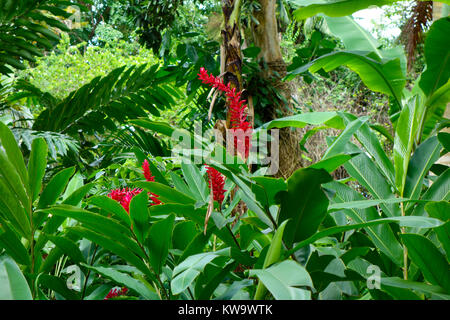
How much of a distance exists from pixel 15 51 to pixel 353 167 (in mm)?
2330

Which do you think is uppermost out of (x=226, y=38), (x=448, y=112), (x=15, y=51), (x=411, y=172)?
(x=15, y=51)

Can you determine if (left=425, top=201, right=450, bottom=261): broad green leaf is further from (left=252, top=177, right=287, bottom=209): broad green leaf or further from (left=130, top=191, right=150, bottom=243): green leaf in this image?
(left=130, top=191, right=150, bottom=243): green leaf

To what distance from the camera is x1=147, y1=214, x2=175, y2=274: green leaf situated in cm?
36

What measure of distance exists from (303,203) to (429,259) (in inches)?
4.5

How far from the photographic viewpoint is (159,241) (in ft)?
1.19

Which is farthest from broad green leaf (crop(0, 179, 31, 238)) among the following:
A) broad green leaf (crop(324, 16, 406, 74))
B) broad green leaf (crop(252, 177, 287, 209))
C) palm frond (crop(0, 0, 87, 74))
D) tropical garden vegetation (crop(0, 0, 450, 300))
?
palm frond (crop(0, 0, 87, 74))

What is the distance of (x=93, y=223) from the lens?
1.21 feet

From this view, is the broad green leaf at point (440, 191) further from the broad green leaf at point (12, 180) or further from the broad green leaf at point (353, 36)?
the broad green leaf at point (353, 36)

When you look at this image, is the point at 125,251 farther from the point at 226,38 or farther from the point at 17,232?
the point at 226,38

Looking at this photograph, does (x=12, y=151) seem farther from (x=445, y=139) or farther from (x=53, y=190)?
(x=445, y=139)

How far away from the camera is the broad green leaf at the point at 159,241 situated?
0.36 m

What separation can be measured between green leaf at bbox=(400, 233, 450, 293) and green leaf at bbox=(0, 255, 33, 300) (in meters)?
0.29

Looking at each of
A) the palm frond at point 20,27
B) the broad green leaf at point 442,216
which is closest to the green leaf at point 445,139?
the broad green leaf at point 442,216
